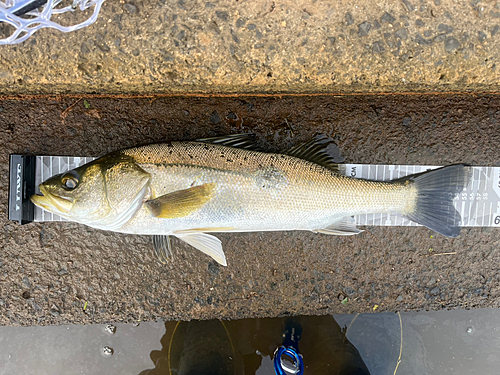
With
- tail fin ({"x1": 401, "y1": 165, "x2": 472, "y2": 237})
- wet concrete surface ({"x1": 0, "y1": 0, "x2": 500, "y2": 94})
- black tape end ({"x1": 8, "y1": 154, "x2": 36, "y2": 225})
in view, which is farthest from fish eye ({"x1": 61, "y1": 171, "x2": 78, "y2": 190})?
tail fin ({"x1": 401, "y1": 165, "x2": 472, "y2": 237})

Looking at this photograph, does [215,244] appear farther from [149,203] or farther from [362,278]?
[362,278]

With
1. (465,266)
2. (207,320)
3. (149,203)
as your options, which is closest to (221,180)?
(149,203)

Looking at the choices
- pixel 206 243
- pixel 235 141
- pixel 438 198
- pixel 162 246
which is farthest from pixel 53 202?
pixel 438 198

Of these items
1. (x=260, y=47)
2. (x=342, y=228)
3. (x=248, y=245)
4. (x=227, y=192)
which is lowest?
(x=248, y=245)

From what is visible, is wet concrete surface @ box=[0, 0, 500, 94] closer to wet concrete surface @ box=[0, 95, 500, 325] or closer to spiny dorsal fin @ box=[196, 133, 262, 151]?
wet concrete surface @ box=[0, 95, 500, 325]

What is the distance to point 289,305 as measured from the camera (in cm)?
249

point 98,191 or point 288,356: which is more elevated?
point 98,191

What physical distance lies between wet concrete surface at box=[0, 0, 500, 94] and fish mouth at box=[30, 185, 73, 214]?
91 cm

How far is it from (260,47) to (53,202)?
6.13 ft

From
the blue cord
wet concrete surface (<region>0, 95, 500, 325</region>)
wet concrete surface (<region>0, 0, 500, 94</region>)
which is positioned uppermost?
wet concrete surface (<region>0, 0, 500, 94</region>)

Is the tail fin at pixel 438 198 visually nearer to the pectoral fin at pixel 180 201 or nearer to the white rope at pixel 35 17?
the pectoral fin at pixel 180 201

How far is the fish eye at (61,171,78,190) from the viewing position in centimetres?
187

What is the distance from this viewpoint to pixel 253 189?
1987mm

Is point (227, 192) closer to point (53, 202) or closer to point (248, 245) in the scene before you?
point (248, 245)
